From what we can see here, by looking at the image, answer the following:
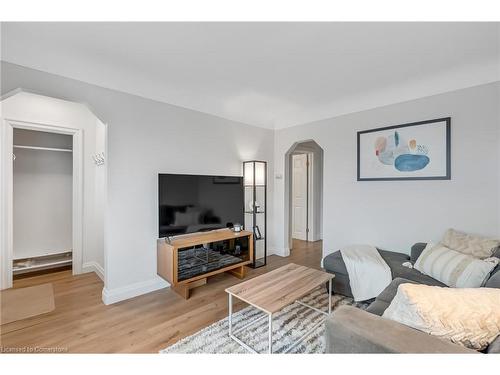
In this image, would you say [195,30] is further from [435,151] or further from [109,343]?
[435,151]

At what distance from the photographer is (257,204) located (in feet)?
12.6

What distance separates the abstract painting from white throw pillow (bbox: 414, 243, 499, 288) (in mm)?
919

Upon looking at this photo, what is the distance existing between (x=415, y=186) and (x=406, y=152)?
1.35 feet

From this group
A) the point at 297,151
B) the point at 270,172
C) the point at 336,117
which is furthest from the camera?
the point at 297,151

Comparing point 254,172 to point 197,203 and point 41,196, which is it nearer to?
point 197,203

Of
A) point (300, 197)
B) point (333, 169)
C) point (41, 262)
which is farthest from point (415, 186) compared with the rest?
point (41, 262)

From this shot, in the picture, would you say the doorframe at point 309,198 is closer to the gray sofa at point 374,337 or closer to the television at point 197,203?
the television at point 197,203

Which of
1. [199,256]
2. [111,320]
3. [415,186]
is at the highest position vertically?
[415,186]

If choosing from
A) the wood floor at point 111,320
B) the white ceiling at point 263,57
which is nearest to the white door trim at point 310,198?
the white ceiling at point 263,57

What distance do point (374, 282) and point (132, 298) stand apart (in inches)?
98.1

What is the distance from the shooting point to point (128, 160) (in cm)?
253

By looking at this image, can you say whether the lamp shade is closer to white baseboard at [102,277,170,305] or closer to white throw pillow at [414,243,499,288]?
white baseboard at [102,277,170,305]

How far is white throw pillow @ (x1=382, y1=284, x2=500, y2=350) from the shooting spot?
96cm
